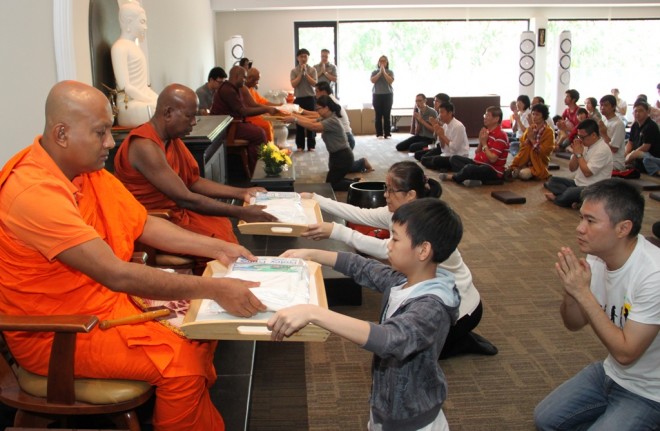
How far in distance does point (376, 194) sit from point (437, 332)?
2654 mm

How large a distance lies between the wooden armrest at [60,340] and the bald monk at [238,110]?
195 inches

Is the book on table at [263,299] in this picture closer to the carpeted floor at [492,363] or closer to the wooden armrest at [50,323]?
the wooden armrest at [50,323]

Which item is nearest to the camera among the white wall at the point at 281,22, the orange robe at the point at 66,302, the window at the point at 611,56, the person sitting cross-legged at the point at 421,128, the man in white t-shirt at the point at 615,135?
the orange robe at the point at 66,302

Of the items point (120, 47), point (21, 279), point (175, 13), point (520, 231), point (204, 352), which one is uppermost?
point (175, 13)

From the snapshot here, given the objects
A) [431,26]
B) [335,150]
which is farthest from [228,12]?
[335,150]

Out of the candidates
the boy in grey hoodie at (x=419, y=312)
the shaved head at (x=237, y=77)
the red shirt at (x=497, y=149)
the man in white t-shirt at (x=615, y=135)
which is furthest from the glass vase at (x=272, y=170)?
the man in white t-shirt at (x=615, y=135)

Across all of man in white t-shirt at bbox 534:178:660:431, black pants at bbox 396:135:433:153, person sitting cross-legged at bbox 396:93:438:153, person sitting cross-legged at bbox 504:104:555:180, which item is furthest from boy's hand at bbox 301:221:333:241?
black pants at bbox 396:135:433:153

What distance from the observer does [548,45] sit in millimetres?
13195

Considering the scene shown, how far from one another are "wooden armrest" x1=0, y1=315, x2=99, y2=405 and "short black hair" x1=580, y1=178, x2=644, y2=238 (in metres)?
1.53

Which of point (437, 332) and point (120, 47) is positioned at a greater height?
point (120, 47)

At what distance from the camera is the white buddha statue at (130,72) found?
3918 mm

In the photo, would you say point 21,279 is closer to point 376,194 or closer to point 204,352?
point 204,352

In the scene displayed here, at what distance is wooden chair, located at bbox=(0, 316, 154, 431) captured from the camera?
159cm

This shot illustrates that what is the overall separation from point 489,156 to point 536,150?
739mm
